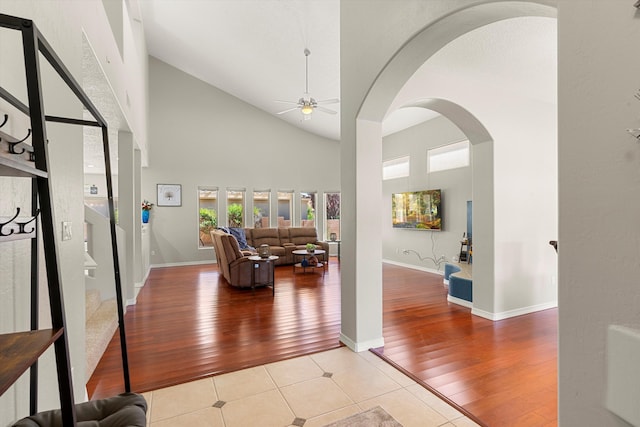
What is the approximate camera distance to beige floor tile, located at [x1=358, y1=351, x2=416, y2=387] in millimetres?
2459

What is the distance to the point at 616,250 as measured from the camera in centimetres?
113

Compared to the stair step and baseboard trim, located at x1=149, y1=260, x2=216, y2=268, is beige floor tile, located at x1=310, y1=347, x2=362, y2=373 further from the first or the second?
baseboard trim, located at x1=149, y1=260, x2=216, y2=268

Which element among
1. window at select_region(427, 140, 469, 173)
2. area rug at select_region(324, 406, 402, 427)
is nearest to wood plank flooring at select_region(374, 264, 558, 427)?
area rug at select_region(324, 406, 402, 427)

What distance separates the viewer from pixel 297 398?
88.4 inches

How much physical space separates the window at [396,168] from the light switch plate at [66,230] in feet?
23.3

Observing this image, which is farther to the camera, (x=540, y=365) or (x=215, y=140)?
(x=215, y=140)

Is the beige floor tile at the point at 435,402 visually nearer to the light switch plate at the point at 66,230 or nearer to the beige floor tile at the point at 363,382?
the beige floor tile at the point at 363,382

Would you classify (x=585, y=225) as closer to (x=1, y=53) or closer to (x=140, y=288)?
(x=1, y=53)

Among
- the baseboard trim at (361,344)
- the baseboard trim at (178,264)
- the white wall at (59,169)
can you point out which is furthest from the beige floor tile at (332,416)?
the baseboard trim at (178,264)

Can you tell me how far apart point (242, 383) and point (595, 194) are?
2.55 m

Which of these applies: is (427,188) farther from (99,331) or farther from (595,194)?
(99,331)

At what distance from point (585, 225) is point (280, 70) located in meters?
6.22

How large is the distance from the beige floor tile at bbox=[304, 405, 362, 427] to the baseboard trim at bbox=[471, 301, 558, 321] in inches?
101

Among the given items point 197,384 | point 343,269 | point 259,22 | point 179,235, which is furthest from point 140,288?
point 259,22
